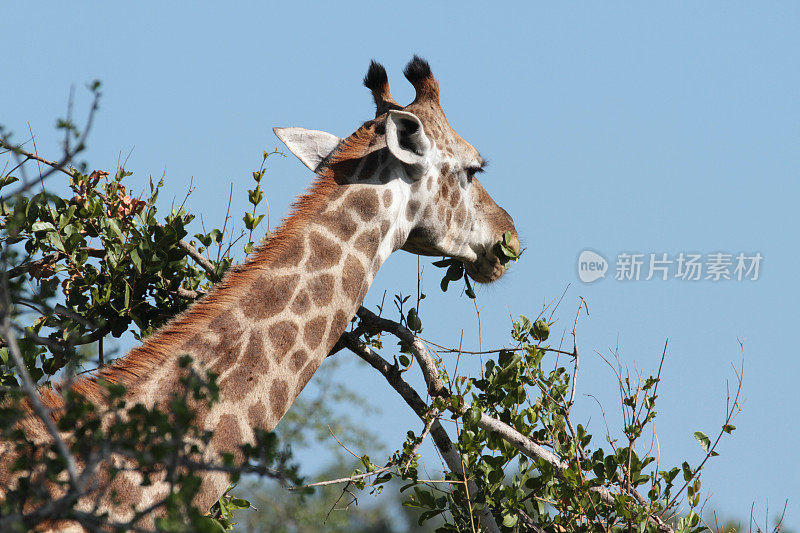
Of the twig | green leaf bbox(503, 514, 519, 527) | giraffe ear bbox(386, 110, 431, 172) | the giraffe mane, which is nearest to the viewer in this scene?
the giraffe mane

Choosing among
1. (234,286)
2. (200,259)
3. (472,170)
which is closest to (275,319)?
(234,286)

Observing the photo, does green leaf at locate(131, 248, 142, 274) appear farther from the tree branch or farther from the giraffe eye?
the giraffe eye

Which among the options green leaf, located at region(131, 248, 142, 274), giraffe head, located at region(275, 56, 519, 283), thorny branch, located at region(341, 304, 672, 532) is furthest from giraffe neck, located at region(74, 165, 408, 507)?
green leaf, located at region(131, 248, 142, 274)

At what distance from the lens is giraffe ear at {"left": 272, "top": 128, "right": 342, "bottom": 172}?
5.51m

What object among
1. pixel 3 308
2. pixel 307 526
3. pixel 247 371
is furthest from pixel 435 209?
pixel 307 526

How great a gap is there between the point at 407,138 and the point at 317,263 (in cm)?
104

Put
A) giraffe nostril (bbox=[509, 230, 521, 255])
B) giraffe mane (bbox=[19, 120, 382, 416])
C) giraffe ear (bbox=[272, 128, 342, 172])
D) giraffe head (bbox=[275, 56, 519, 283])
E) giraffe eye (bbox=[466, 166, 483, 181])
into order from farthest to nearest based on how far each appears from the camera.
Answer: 1. giraffe nostril (bbox=[509, 230, 521, 255])
2. giraffe eye (bbox=[466, 166, 483, 181])
3. giraffe ear (bbox=[272, 128, 342, 172])
4. giraffe head (bbox=[275, 56, 519, 283])
5. giraffe mane (bbox=[19, 120, 382, 416])

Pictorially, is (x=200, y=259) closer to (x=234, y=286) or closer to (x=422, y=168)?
(x=234, y=286)

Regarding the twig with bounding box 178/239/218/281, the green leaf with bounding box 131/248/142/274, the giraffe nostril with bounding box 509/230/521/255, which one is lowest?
the green leaf with bounding box 131/248/142/274

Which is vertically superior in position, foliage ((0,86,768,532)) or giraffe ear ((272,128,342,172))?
giraffe ear ((272,128,342,172))

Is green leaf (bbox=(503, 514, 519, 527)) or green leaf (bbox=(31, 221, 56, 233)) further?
green leaf (bbox=(31, 221, 56, 233))

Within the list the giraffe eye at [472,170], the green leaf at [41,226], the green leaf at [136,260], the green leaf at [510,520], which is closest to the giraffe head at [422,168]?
the giraffe eye at [472,170]

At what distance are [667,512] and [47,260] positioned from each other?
12.7ft

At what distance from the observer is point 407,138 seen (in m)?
5.12
